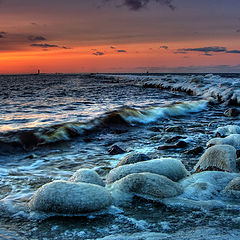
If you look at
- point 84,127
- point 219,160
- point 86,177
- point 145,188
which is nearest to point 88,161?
point 86,177

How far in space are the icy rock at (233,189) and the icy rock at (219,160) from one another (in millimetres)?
646

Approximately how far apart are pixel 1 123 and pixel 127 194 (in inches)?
256

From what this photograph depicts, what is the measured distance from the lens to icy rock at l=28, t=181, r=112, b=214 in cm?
273

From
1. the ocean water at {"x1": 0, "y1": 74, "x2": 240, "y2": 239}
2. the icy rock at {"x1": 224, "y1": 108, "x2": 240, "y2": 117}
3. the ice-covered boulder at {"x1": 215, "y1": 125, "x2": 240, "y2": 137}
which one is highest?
the icy rock at {"x1": 224, "y1": 108, "x2": 240, "y2": 117}

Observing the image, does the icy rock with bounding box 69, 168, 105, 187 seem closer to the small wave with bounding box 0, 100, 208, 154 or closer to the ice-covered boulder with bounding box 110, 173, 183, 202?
the ice-covered boulder with bounding box 110, 173, 183, 202

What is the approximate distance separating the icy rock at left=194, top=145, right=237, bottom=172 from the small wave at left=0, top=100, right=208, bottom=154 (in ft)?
12.2

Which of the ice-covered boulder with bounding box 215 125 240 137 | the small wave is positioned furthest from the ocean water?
the ice-covered boulder with bounding box 215 125 240 137

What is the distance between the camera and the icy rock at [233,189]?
3056mm

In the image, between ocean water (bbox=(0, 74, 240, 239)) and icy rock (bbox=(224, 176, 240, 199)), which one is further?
icy rock (bbox=(224, 176, 240, 199))

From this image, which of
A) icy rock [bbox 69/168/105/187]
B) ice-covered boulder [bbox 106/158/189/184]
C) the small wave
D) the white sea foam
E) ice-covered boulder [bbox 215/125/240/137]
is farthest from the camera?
the white sea foam

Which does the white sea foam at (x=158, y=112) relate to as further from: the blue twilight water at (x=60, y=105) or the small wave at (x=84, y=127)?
the blue twilight water at (x=60, y=105)

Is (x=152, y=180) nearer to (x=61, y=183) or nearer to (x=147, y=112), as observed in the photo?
(x=61, y=183)

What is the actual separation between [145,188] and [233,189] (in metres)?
0.97

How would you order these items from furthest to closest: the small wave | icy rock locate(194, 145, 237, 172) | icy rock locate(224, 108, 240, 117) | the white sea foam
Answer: icy rock locate(224, 108, 240, 117) → the white sea foam → the small wave → icy rock locate(194, 145, 237, 172)
